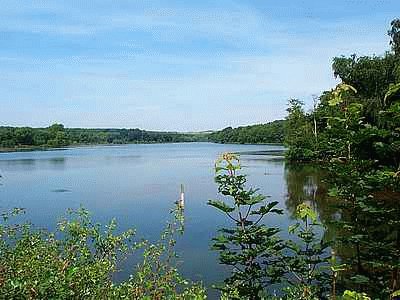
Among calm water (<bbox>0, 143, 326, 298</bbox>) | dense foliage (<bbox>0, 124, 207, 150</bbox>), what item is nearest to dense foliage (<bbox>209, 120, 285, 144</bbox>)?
dense foliage (<bbox>0, 124, 207, 150</bbox>)

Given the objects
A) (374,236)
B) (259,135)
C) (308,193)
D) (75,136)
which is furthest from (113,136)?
(374,236)

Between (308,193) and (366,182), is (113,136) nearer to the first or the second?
(308,193)

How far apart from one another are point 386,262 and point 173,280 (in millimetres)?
1628

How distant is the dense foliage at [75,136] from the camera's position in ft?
327

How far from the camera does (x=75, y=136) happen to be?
13225 centimetres

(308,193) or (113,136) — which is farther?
(113,136)

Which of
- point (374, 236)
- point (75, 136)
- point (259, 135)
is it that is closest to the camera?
point (374, 236)

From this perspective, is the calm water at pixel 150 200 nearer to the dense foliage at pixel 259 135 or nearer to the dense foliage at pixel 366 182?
the dense foliage at pixel 366 182

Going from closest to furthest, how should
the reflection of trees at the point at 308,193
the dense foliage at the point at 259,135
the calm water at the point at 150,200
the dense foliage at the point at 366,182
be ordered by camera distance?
the dense foliage at the point at 366,182
the calm water at the point at 150,200
the reflection of trees at the point at 308,193
the dense foliage at the point at 259,135

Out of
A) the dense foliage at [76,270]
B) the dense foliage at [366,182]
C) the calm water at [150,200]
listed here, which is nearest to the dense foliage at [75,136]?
the calm water at [150,200]

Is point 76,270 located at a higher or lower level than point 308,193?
higher

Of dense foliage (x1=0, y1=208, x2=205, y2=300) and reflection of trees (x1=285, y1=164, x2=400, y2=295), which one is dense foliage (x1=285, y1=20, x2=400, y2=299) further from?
dense foliage (x1=0, y1=208, x2=205, y2=300)

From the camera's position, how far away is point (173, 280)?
3719 mm

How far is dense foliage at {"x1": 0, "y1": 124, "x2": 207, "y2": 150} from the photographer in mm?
99812
